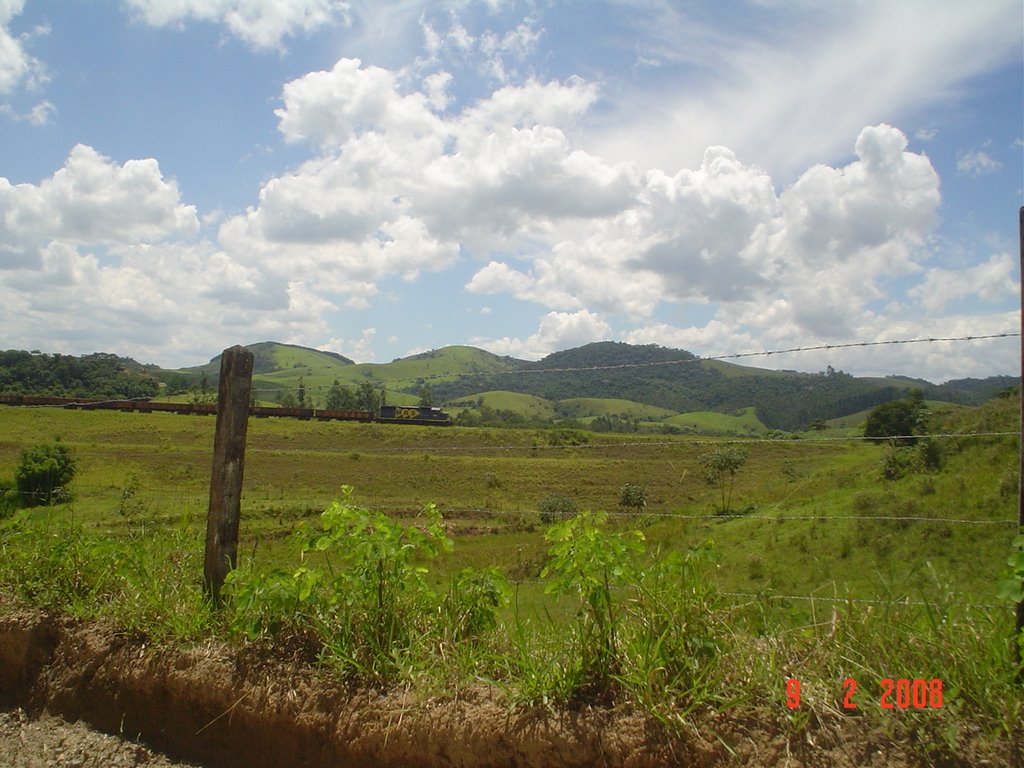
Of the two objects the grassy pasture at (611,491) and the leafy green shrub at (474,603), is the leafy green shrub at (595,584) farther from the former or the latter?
the grassy pasture at (611,491)

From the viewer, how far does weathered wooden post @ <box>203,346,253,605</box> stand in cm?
375

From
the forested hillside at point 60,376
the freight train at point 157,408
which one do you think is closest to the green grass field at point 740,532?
the freight train at point 157,408

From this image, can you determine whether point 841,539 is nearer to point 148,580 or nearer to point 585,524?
point 585,524

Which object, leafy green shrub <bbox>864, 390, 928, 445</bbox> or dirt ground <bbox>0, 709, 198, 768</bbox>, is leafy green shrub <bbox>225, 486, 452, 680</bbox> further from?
leafy green shrub <bbox>864, 390, 928, 445</bbox>

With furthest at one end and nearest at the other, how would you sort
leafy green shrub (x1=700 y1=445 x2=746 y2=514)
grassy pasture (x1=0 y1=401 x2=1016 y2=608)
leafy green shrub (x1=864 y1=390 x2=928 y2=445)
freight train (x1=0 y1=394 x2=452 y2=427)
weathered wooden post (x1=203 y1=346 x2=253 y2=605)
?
leafy green shrub (x1=700 y1=445 x2=746 y2=514)
leafy green shrub (x1=864 y1=390 x2=928 y2=445)
grassy pasture (x1=0 y1=401 x2=1016 y2=608)
freight train (x1=0 y1=394 x2=452 y2=427)
weathered wooden post (x1=203 y1=346 x2=253 y2=605)

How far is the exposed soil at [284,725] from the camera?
94.3 inches

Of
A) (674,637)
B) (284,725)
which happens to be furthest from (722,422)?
(284,725)

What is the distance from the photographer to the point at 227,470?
3828 mm

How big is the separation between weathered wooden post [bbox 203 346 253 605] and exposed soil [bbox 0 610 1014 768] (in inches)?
21.2

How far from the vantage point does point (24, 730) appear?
136 inches

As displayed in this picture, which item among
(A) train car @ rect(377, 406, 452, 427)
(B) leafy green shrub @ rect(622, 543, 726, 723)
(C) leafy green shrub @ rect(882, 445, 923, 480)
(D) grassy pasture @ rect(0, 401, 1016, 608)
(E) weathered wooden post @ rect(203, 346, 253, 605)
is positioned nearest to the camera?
(B) leafy green shrub @ rect(622, 543, 726, 723)

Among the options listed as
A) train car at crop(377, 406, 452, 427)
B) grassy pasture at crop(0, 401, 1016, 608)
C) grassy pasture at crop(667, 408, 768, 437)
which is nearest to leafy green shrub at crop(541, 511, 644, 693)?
grassy pasture at crop(0, 401, 1016, 608)
